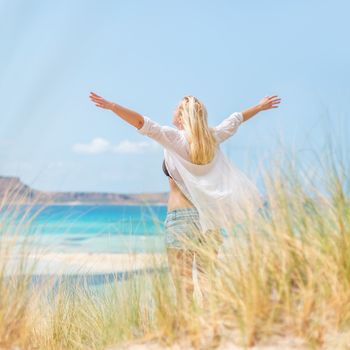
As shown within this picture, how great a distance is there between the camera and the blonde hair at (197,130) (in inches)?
179

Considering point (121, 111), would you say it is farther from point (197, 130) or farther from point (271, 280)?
point (271, 280)

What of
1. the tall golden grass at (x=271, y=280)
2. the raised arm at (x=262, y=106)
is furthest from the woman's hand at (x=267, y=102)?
the tall golden grass at (x=271, y=280)

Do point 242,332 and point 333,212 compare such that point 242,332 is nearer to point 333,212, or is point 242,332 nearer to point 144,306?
point 333,212

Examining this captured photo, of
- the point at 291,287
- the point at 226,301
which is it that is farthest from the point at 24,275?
the point at 291,287

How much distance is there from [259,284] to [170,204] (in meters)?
1.45

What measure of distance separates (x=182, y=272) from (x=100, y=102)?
1309 mm

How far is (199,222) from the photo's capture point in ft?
14.2

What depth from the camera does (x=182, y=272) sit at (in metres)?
4.04

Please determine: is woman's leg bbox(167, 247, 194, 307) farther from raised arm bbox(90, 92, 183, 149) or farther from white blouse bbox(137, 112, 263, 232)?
raised arm bbox(90, 92, 183, 149)

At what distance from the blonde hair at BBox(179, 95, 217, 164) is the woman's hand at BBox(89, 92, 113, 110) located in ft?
1.80

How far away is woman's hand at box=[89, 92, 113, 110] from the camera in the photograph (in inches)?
174

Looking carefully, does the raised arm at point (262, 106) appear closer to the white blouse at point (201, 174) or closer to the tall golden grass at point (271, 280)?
the white blouse at point (201, 174)

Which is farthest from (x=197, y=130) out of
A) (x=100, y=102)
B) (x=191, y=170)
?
(x=100, y=102)

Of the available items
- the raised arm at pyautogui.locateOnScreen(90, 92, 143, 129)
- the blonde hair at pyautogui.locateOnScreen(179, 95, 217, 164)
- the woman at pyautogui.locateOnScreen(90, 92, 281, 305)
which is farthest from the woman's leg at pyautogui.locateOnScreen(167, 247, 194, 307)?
the raised arm at pyautogui.locateOnScreen(90, 92, 143, 129)
